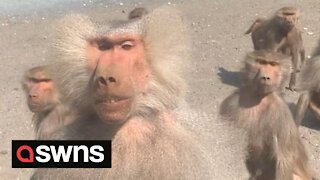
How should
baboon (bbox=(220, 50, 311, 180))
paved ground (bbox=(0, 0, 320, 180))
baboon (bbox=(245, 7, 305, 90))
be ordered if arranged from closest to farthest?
baboon (bbox=(220, 50, 311, 180)), paved ground (bbox=(0, 0, 320, 180)), baboon (bbox=(245, 7, 305, 90))

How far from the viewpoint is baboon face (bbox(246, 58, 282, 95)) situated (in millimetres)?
5598

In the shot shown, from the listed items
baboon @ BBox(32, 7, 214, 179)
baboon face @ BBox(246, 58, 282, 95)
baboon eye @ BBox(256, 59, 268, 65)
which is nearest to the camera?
baboon @ BBox(32, 7, 214, 179)

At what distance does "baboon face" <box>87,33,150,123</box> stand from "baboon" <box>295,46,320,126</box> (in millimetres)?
4812

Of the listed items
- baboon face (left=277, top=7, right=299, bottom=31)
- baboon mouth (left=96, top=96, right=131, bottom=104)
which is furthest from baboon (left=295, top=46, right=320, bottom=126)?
baboon mouth (left=96, top=96, right=131, bottom=104)

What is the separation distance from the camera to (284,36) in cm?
923

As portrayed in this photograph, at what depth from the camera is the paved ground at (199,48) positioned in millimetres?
6488

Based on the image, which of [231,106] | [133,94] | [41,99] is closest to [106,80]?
[133,94]

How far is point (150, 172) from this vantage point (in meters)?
2.78

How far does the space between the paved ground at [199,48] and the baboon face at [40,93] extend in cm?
91

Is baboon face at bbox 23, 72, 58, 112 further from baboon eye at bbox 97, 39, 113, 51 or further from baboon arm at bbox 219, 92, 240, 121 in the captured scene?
baboon eye at bbox 97, 39, 113, 51

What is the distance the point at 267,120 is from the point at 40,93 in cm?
189

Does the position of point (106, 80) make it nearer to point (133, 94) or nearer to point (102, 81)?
point (102, 81)

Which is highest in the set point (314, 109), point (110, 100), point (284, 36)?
point (284, 36)

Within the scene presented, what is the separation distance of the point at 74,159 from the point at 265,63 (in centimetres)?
321
